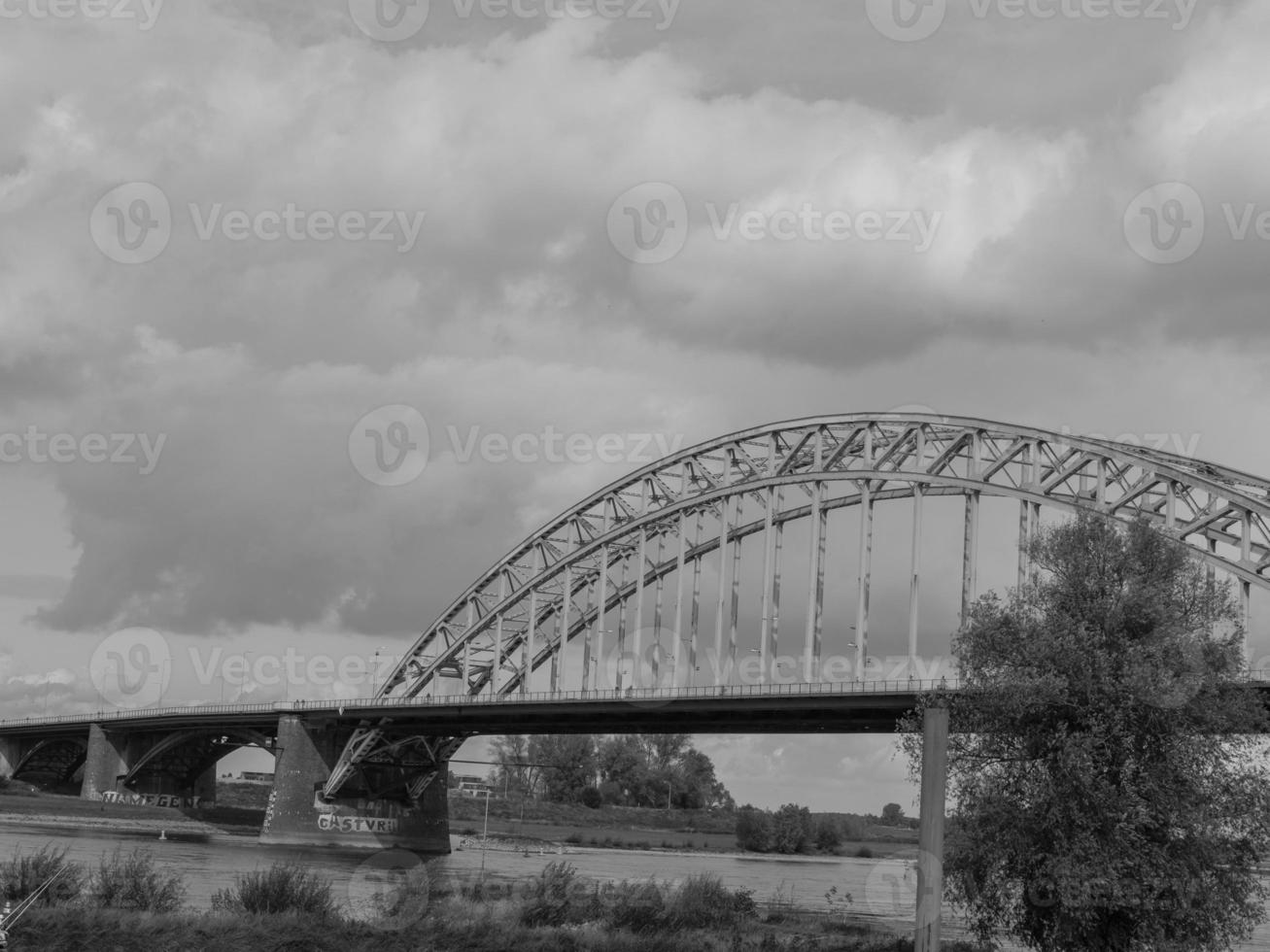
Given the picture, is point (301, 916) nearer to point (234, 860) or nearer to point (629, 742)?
point (234, 860)

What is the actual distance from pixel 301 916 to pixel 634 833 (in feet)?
352

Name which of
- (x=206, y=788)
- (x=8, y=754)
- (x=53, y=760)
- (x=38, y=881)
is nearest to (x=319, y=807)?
(x=206, y=788)

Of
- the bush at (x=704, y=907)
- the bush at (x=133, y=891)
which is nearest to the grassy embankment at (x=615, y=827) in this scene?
the bush at (x=704, y=907)

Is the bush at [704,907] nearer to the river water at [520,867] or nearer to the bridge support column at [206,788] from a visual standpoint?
the river water at [520,867]

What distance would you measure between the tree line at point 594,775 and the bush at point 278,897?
373 feet

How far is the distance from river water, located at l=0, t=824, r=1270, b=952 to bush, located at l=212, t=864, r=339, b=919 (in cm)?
597

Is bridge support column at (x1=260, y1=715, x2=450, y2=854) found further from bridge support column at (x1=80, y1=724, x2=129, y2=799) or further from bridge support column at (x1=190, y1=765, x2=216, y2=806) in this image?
bridge support column at (x1=190, y1=765, x2=216, y2=806)


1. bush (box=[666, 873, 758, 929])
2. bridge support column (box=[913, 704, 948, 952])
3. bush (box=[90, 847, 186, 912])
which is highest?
bridge support column (box=[913, 704, 948, 952])

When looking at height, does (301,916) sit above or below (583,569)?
below

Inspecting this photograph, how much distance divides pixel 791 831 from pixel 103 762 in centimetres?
5651

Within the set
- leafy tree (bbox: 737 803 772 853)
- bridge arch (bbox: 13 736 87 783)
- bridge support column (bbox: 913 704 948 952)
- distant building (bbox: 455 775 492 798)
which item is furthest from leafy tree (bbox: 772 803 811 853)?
bridge support column (bbox: 913 704 948 952)

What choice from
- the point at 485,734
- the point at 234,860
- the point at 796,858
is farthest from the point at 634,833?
the point at 234,860

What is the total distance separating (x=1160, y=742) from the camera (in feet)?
81.0

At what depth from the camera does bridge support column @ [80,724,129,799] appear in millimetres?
113300
